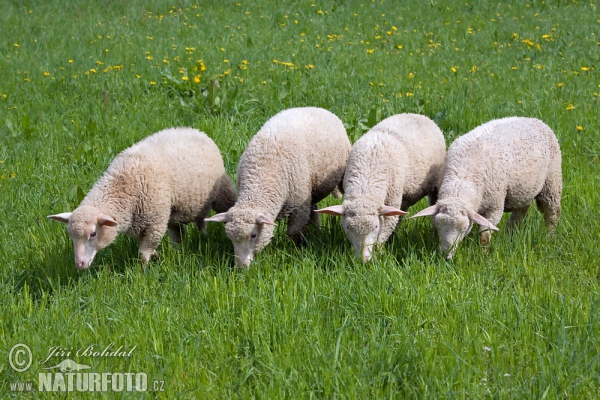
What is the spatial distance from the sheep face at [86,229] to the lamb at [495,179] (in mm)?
2318

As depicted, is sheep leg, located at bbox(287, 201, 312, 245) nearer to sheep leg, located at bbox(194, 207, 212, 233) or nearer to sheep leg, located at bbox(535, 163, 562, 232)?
sheep leg, located at bbox(194, 207, 212, 233)

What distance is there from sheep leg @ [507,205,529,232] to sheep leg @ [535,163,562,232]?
20 cm

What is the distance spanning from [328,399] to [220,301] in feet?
→ 4.22

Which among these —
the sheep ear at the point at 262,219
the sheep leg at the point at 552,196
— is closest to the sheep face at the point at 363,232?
the sheep ear at the point at 262,219

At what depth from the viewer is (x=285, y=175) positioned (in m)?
5.66

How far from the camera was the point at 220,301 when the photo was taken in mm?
4531

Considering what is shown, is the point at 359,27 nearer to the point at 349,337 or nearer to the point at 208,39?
the point at 208,39

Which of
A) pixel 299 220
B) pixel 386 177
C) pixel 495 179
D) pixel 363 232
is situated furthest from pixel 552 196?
pixel 299 220

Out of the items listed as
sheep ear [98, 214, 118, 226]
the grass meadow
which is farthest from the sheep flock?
the grass meadow

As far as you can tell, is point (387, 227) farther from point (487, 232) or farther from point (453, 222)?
point (487, 232)

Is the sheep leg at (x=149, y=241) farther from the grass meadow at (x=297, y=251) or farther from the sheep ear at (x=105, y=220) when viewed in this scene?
the sheep ear at (x=105, y=220)

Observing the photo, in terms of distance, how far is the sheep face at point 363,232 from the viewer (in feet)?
16.7

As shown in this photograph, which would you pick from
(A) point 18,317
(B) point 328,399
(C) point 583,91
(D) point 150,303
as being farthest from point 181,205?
(C) point 583,91

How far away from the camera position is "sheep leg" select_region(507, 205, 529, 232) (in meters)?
5.88
